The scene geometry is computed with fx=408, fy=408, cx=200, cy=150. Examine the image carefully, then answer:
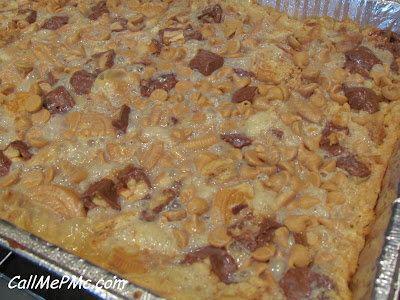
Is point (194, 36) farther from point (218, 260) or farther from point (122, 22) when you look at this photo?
point (218, 260)

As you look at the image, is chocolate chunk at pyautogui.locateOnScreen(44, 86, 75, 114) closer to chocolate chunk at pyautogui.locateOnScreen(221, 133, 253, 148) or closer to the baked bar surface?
the baked bar surface

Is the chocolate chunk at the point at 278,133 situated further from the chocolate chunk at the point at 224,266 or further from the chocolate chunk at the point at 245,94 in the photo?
the chocolate chunk at the point at 224,266

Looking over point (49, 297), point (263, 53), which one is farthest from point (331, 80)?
point (49, 297)

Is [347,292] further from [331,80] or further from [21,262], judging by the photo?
[21,262]

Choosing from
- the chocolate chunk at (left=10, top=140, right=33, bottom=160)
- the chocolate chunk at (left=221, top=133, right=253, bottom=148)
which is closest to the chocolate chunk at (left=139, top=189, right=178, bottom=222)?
the chocolate chunk at (left=221, top=133, right=253, bottom=148)

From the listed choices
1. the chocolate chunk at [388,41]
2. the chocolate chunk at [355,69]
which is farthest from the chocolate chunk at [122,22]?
the chocolate chunk at [388,41]

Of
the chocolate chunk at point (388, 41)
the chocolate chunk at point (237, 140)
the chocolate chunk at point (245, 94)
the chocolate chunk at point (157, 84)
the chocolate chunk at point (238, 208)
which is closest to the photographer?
the chocolate chunk at point (238, 208)
